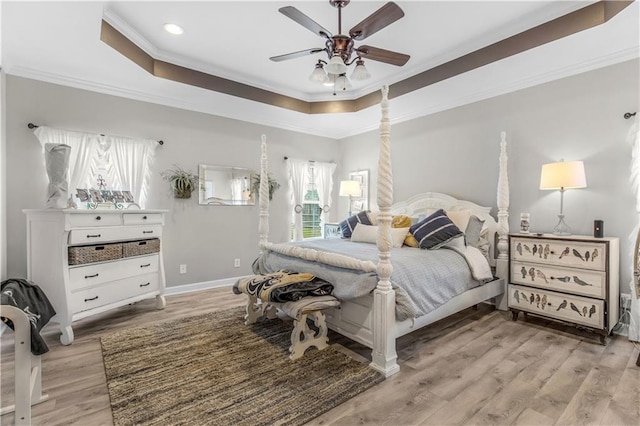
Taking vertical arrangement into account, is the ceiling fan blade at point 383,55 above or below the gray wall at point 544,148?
above

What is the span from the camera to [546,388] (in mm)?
2010

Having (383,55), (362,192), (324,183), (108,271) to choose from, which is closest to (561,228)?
(383,55)

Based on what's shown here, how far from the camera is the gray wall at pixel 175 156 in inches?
125

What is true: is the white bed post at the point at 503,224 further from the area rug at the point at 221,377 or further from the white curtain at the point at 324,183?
the white curtain at the point at 324,183

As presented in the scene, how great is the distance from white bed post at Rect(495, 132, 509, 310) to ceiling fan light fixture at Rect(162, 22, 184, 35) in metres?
3.60

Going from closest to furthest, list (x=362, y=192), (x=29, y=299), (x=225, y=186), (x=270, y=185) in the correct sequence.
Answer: (x=29, y=299)
(x=225, y=186)
(x=270, y=185)
(x=362, y=192)

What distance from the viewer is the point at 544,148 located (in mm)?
3391

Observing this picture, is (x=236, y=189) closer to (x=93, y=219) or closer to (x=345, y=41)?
(x=93, y=219)

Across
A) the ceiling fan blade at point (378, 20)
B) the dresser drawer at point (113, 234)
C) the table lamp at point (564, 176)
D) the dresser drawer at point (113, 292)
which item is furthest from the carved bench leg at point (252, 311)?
the table lamp at point (564, 176)

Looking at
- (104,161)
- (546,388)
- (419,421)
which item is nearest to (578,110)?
(546,388)

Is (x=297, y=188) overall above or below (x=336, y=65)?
below

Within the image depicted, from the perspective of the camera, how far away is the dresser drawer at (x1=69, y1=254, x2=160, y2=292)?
2775mm

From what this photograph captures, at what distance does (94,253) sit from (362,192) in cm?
397

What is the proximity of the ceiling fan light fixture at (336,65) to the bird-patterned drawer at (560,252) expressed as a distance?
8.03 feet
